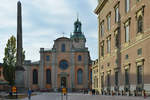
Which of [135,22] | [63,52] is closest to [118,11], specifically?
[135,22]

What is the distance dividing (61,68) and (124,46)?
53.5 metres

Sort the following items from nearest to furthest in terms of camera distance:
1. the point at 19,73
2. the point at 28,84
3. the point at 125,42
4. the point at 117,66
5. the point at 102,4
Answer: the point at 19,73 < the point at 125,42 < the point at 117,66 < the point at 102,4 < the point at 28,84

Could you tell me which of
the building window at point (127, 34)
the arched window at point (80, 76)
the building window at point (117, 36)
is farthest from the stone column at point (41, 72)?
the building window at point (127, 34)

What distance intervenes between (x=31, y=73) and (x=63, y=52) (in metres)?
12.1

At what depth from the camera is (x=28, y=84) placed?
283ft

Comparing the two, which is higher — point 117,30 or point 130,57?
point 117,30

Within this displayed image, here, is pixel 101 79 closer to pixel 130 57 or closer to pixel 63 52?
Result: pixel 130 57

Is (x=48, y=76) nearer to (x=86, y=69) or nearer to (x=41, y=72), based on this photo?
(x=41, y=72)

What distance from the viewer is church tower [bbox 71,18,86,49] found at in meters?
100

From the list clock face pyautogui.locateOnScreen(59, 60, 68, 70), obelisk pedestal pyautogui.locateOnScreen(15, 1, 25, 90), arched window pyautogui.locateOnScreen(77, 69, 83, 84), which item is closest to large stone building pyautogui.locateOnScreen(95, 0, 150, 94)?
obelisk pedestal pyautogui.locateOnScreen(15, 1, 25, 90)

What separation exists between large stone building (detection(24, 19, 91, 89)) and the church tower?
1234 centimetres

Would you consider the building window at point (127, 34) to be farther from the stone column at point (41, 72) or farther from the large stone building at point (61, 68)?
the stone column at point (41, 72)

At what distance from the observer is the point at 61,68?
87188 millimetres

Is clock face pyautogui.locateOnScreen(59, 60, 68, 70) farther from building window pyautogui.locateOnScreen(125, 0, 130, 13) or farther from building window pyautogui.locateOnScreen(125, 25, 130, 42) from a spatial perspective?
building window pyautogui.locateOnScreen(125, 0, 130, 13)
